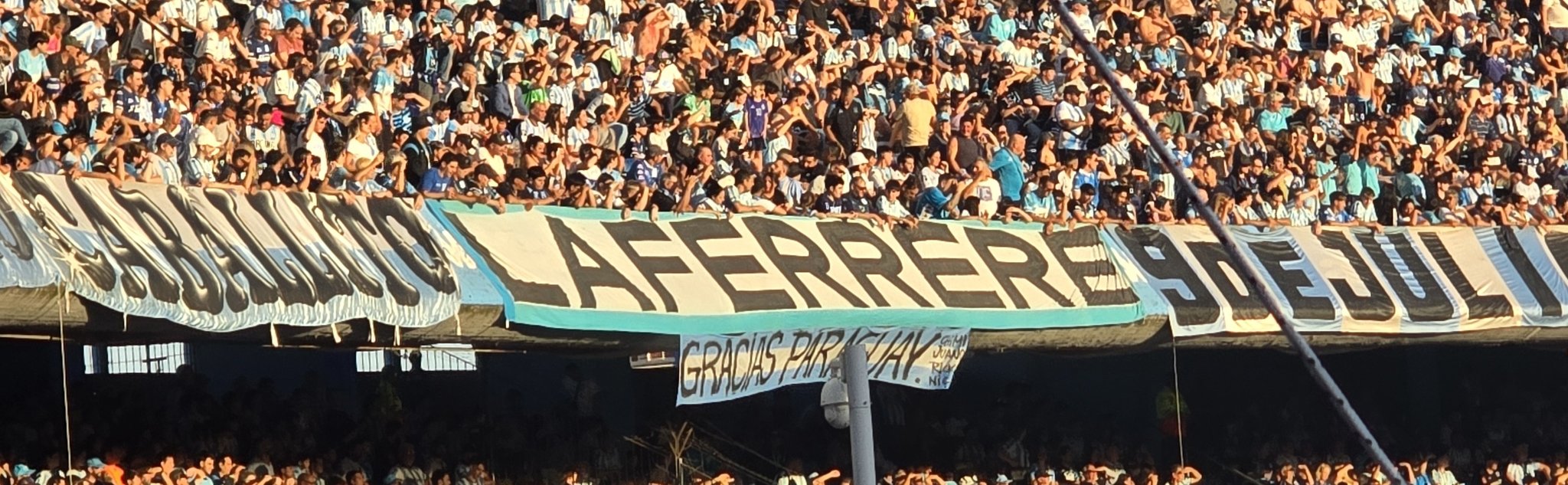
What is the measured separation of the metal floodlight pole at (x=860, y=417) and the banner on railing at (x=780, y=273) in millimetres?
A: 7295

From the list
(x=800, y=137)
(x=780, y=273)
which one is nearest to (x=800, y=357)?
(x=780, y=273)

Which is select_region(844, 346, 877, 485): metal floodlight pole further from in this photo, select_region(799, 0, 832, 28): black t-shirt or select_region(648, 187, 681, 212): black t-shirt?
select_region(799, 0, 832, 28): black t-shirt

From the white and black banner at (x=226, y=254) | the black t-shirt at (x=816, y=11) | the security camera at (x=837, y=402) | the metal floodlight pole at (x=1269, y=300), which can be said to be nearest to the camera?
the metal floodlight pole at (x=1269, y=300)

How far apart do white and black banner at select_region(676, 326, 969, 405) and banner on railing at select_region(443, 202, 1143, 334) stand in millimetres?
95

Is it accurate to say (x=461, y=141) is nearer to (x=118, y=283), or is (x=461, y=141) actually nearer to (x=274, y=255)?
(x=274, y=255)

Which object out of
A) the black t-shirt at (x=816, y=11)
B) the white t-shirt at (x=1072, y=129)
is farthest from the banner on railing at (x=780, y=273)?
the black t-shirt at (x=816, y=11)

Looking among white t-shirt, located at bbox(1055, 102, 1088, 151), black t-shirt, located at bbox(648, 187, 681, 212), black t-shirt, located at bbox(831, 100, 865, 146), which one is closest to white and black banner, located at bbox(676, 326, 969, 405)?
black t-shirt, located at bbox(648, 187, 681, 212)

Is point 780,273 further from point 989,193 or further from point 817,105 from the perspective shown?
point 817,105

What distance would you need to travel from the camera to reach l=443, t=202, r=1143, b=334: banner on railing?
19.3 metres

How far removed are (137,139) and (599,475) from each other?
540 centimetres

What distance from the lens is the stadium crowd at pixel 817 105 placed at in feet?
65.7

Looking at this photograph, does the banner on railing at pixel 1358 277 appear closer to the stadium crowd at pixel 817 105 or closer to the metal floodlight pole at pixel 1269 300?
the stadium crowd at pixel 817 105

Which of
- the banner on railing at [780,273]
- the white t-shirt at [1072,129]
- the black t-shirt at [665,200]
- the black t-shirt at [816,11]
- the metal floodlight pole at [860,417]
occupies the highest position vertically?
the black t-shirt at [816,11]

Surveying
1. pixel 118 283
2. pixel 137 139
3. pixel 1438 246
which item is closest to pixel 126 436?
pixel 137 139
